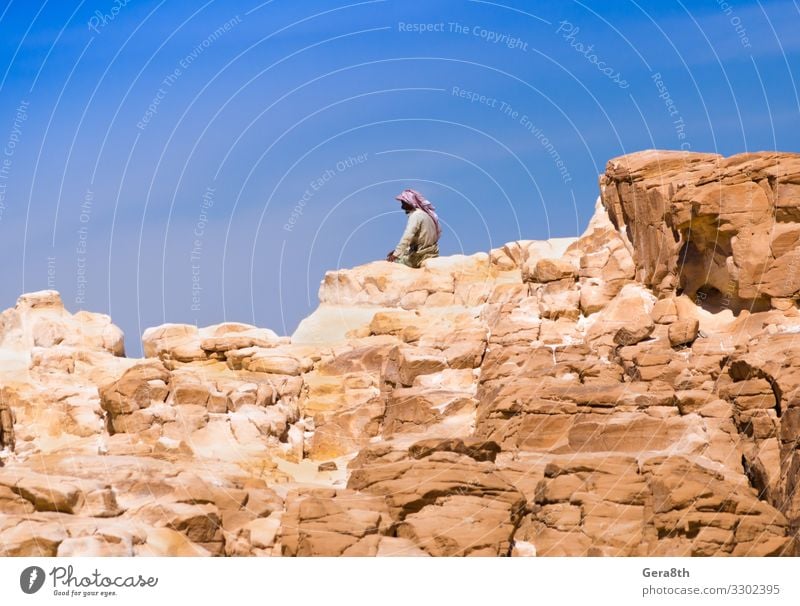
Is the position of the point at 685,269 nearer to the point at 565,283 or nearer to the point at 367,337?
the point at 565,283

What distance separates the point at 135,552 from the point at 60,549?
1.54m

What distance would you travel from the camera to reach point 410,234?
208ft

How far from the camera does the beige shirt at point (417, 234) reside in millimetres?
63125

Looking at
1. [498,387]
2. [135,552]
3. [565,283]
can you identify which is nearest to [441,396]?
[498,387]

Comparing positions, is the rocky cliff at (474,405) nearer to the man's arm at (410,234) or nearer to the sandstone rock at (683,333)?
the sandstone rock at (683,333)

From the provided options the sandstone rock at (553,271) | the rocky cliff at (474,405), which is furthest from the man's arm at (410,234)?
the sandstone rock at (553,271)

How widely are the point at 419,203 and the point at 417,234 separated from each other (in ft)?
3.58

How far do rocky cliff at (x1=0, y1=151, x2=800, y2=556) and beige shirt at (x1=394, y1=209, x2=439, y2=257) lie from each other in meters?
1.71
